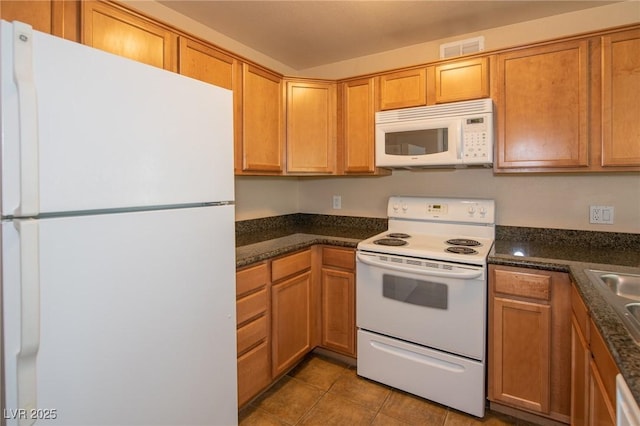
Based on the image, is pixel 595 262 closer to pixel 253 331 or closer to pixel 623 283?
pixel 623 283

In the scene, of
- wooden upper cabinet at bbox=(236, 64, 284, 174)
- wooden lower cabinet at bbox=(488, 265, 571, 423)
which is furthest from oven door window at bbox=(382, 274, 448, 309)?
wooden upper cabinet at bbox=(236, 64, 284, 174)

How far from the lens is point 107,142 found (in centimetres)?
101

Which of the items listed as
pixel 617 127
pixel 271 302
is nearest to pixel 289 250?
pixel 271 302

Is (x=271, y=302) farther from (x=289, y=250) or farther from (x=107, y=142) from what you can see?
(x=107, y=142)

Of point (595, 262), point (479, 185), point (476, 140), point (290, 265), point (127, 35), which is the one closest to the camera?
point (127, 35)

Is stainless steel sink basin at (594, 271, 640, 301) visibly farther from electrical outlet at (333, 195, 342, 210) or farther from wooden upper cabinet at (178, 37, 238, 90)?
wooden upper cabinet at (178, 37, 238, 90)

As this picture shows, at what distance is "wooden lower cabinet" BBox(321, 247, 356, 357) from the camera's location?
7.59 feet

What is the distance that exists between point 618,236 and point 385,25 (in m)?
2.00

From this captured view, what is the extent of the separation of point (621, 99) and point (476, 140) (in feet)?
2.34

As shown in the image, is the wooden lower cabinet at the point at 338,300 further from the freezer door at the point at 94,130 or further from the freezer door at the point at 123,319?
the freezer door at the point at 94,130

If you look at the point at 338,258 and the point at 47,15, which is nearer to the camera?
the point at 47,15

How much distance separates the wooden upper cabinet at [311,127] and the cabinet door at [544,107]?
1.16 meters

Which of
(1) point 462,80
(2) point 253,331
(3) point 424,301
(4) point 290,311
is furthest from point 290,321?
(1) point 462,80

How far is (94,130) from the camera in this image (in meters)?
0.98
